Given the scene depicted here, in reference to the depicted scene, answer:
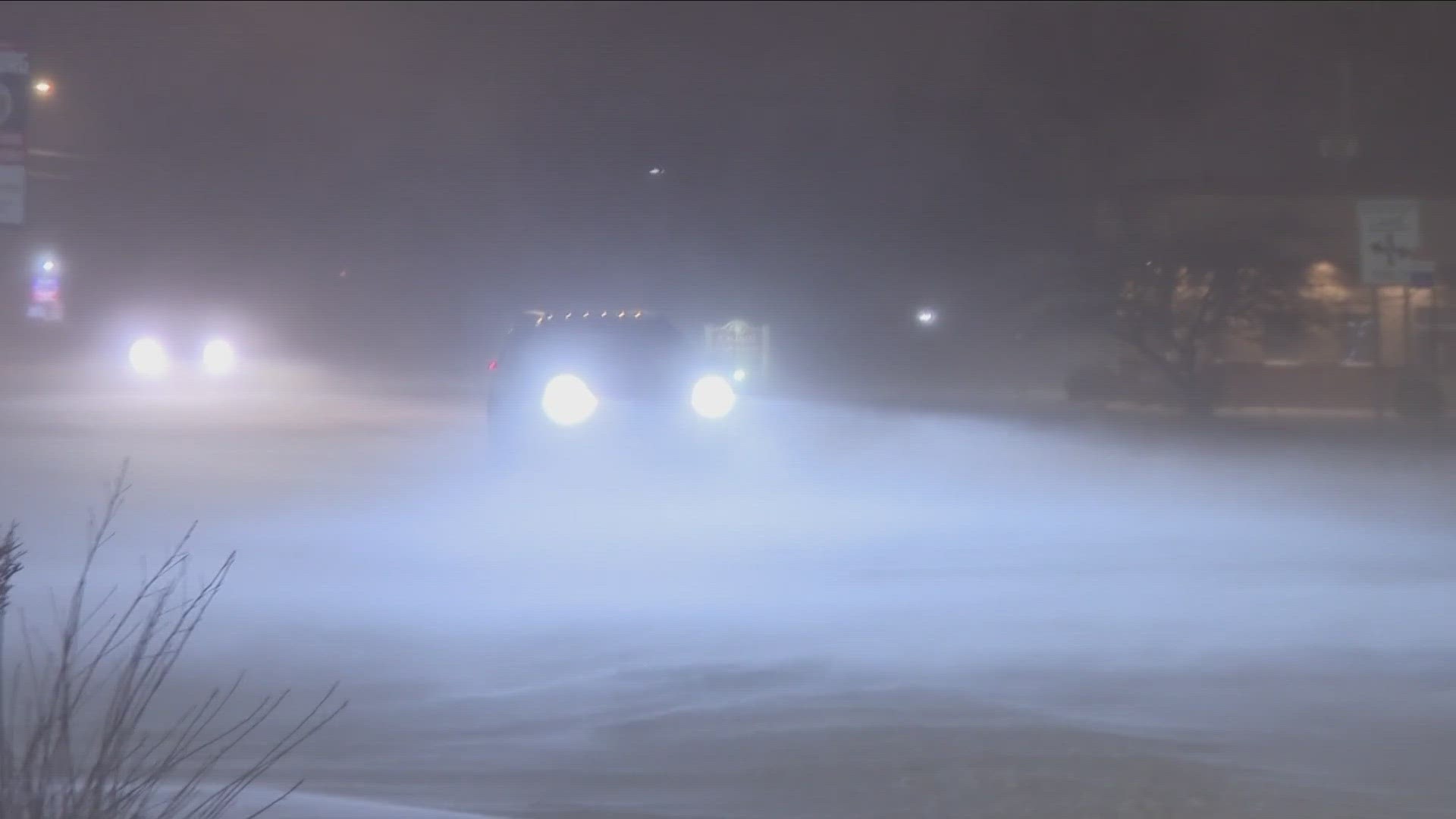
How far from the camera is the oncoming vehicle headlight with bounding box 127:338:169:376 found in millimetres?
41191

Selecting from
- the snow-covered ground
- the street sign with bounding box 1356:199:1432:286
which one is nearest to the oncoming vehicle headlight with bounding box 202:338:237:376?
the snow-covered ground

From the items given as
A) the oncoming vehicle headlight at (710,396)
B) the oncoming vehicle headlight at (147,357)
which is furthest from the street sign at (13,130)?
the oncoming vehicle headlight at (147,357)

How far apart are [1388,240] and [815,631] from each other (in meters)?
16.4

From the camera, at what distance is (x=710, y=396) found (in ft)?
69.8

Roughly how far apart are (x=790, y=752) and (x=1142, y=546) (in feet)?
23.5

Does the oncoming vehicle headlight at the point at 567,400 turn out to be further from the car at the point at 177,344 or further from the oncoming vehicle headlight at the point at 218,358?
the oncoming vehicle headlight at the point at 218,358

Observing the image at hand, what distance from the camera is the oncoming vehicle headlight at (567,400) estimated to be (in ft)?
68.7

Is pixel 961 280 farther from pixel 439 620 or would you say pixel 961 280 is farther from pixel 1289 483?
pixel 439 620

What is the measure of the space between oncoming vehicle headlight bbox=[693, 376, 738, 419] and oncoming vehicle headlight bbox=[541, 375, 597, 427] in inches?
51.1

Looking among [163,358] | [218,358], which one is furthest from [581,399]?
[218,358]

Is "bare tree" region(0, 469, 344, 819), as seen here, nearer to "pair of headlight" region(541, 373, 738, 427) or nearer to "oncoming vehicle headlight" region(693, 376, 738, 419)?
"pair of headlight" region(541, 373, 738, 427)

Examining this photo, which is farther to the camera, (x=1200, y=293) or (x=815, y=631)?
(x=1200, y=293)

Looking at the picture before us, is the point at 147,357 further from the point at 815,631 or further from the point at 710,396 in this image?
the point at 815,631

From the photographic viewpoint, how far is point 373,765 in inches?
276
